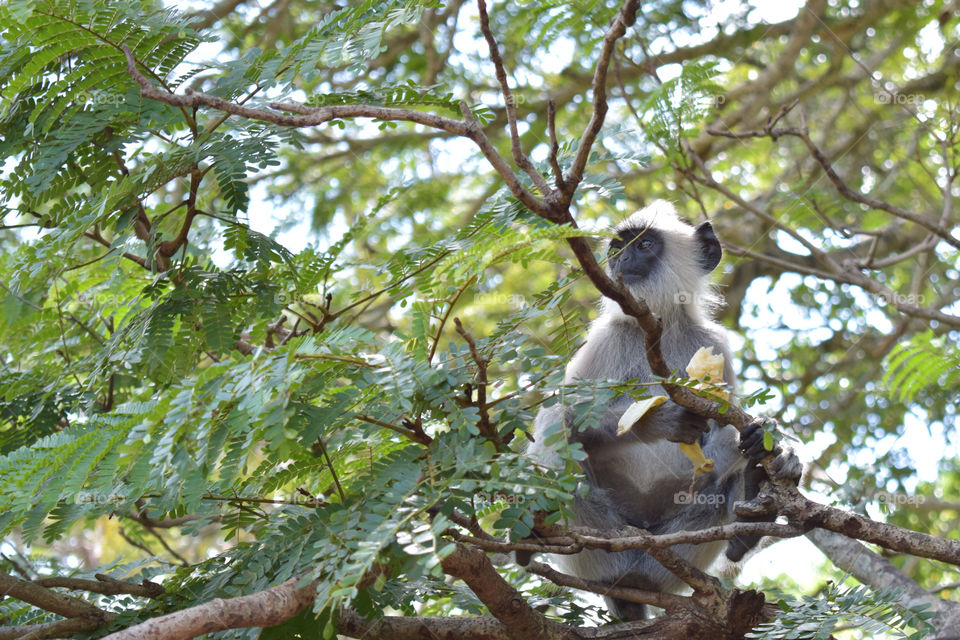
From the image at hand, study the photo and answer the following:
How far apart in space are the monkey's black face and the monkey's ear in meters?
0.22

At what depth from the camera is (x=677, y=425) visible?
3.78 meters

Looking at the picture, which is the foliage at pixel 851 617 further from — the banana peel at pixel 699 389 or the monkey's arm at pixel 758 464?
the banana peel at pixel 699 389

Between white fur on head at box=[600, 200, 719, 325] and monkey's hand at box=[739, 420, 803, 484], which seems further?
white fur on head at box=[600, 200, 719, 325]

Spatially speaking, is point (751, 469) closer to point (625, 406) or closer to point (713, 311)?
point (625, 406)

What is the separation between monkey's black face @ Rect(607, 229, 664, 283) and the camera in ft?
16.2

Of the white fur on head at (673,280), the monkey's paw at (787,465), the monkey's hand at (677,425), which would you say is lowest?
the monkey's paw at (787,465)

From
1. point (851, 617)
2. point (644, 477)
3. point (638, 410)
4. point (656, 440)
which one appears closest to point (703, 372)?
point (638, 410)

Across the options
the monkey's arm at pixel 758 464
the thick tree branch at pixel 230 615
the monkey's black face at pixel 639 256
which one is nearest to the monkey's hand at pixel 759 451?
the monkey's arm at pixel 758 464

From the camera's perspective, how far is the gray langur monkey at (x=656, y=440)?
4223mm

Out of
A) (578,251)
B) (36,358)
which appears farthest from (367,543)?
(36,358)

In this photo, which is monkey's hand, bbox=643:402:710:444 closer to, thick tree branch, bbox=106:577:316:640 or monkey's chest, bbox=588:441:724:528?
monkey's chest, bbox=588:441:724:528

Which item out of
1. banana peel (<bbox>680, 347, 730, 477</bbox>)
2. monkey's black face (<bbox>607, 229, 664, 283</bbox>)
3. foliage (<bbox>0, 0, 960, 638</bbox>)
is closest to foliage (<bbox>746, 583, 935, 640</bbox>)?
foliage (<bbox>0, 0, 960, 638</bbox>)

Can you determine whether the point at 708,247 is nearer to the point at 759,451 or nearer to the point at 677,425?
the point at 677,425

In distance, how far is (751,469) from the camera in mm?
3705
